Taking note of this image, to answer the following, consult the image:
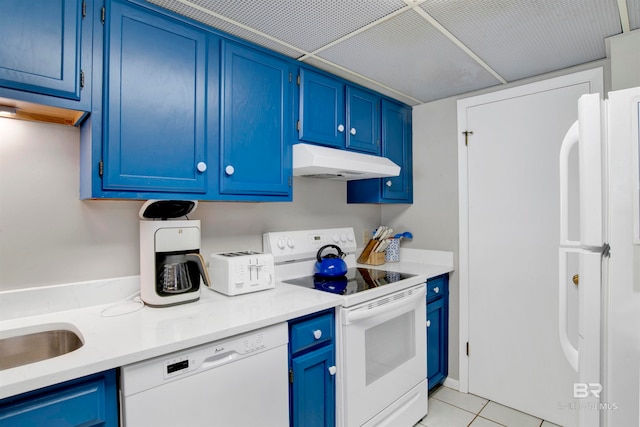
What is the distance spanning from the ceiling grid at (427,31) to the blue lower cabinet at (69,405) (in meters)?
1.38

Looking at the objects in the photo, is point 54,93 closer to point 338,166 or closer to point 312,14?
point 312,14

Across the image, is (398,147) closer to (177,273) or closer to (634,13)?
(634,13)

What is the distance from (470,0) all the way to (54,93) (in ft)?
5.17

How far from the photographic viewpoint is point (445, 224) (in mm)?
2613

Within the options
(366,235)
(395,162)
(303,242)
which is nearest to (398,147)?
(395,162)

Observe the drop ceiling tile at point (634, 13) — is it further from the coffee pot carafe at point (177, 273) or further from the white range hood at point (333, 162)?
the coffee pot carafe at point (177, 273)

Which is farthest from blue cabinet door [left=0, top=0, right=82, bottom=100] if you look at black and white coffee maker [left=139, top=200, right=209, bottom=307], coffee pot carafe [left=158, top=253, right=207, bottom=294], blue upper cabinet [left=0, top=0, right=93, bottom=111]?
coffee pot carafe [left=158, top=253, right=207, bottom=294]

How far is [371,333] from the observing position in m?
1.84

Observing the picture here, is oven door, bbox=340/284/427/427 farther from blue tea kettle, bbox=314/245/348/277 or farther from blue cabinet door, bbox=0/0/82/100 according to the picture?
blue cabinet door, bbox=0/0/82/100

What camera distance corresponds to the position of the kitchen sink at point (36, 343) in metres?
1.25

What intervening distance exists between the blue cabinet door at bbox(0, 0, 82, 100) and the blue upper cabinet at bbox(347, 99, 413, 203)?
1819 millimetres

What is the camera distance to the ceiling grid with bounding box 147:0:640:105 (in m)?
1.45

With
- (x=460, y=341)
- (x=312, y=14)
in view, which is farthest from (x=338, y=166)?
(x=460, y=341)

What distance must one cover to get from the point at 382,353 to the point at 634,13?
1.92 meters
